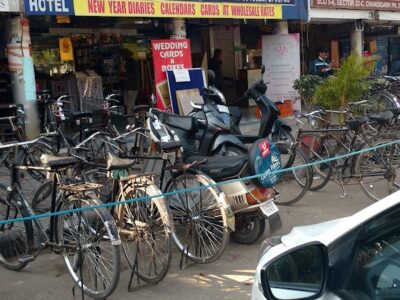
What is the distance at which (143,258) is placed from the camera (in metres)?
4.50

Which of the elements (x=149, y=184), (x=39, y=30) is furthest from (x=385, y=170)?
(x=39, y=30)

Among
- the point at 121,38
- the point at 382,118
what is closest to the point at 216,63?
the point at 121,38

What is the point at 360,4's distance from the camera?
14648 mm

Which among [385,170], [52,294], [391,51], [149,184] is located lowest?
[52,294]

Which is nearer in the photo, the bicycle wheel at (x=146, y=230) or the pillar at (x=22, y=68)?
the bicycle wheel at (x=146, y=230)

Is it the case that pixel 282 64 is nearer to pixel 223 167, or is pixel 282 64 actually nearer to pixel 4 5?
pixel 4 5

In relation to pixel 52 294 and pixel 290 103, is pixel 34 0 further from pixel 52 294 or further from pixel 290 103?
pixel 290 103

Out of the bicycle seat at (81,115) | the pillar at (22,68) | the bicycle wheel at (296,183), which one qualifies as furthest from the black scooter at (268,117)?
the pillar at (22,68)

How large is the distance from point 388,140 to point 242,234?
7.43ft

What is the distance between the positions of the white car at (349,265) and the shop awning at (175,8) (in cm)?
784

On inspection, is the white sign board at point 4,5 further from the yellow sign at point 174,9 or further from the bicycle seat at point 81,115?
the bicycle seat at point 81,115

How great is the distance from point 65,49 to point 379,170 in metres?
7.54

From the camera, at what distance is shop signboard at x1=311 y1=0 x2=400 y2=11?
44.8 ft

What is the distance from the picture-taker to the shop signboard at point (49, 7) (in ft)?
28.3
